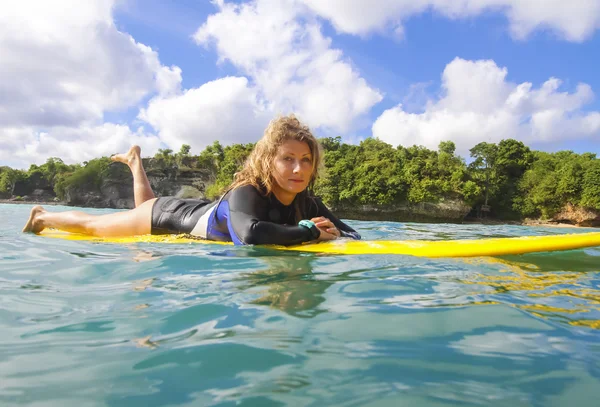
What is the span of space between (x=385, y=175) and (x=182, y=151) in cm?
3278

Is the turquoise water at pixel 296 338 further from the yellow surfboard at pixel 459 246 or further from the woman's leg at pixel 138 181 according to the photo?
the woman's leg at pixel 138 181

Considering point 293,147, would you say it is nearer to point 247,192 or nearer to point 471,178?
point 247,192

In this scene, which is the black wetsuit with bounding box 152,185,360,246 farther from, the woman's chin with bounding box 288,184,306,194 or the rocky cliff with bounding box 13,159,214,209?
the rocky cliff with bounding box 13,159,214,209

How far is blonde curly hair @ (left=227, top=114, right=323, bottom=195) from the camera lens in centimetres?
341

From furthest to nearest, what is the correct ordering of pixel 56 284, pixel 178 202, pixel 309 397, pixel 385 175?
pixel 385 175 → pixel 178 202 → pixel 56 284 → pixel 309 397

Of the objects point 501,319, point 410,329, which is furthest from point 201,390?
point 501,319

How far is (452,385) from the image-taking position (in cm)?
93

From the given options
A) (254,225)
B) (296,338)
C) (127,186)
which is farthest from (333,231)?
(127,186)

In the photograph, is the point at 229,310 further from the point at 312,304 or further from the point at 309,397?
the point at 309,397

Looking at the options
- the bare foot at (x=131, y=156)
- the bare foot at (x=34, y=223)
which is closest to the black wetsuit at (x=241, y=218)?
the bare foot at (x=131, y=156)

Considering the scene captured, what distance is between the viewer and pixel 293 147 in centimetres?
339

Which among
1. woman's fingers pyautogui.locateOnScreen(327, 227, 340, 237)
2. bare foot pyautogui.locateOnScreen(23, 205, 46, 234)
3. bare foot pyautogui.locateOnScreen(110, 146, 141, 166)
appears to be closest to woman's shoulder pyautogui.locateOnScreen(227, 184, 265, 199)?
woman's fingers pyautogui.locateOnScreen(327, 227, 340, 237)

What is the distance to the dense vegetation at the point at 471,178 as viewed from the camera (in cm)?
3153

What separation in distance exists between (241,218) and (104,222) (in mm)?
1932
